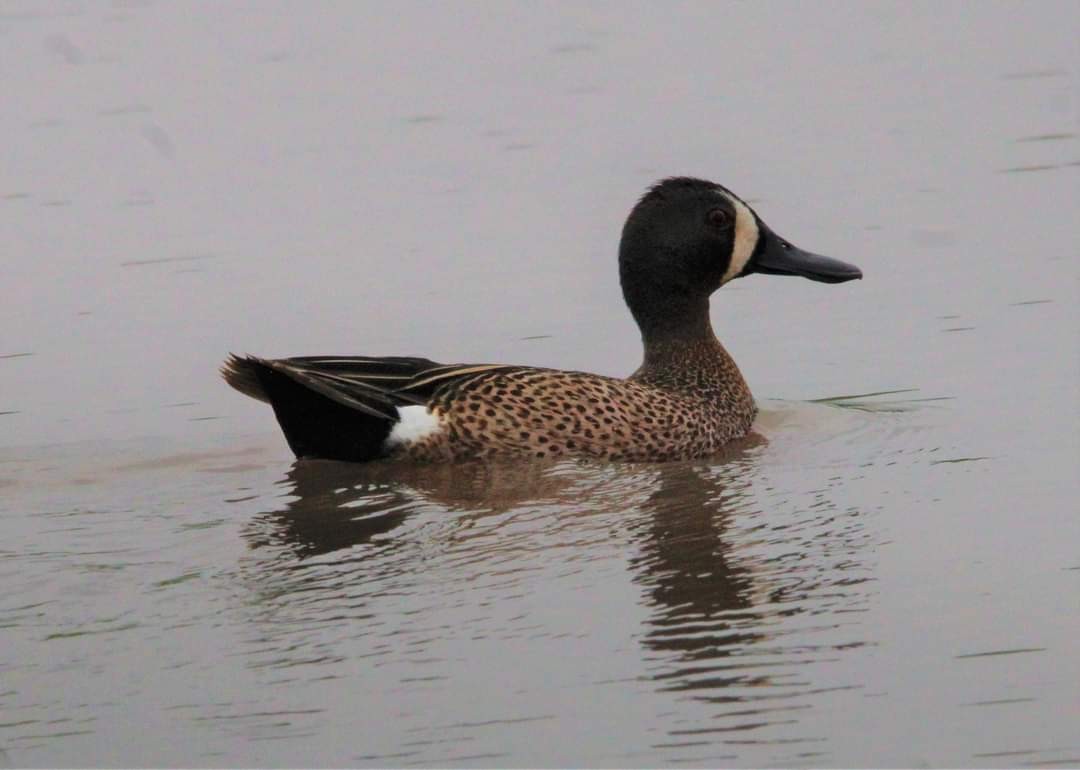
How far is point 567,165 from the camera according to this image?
41.1 ft

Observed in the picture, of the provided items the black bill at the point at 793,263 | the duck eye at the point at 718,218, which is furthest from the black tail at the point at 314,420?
the black bill at the point at 793,263

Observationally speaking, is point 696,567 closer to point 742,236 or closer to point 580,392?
point 580,392

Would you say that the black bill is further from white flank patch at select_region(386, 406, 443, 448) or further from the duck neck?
white flank patch at select_region(386, 406, 443, 448)

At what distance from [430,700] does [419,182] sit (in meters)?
6.88

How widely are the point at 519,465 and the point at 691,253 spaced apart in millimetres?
1461

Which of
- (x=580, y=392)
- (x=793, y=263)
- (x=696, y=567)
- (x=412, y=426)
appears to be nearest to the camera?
(x=696, y=567)

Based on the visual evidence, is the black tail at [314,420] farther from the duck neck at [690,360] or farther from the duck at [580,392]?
the duck neck at [690,360]

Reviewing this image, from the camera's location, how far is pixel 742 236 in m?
9.66

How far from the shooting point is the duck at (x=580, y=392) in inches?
340

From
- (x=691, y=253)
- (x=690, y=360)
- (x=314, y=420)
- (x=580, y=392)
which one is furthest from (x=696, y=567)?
(x=691, y=253)

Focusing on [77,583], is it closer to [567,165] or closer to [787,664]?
[787,664]

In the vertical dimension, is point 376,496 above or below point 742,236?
below

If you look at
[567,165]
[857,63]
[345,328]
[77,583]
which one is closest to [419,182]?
[567,165]

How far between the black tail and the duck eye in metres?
1.79
